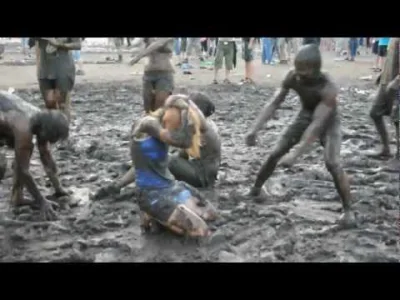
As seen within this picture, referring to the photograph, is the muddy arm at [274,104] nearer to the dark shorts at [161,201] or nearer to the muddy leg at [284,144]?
the muddy leg at [284,144]

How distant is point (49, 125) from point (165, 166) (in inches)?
44.1

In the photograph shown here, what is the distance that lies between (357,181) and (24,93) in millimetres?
8849

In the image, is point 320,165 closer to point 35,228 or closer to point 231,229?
point 231,229

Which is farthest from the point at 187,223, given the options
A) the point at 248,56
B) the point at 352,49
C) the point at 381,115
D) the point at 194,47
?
the point at 352,49

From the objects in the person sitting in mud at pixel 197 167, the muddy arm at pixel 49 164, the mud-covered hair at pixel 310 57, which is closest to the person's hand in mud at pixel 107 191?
the person sitting in mud at pixel 197 167

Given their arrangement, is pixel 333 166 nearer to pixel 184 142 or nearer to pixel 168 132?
pixel 184 142

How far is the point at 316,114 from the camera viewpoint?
5348 mm

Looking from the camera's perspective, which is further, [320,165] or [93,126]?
[93,126]

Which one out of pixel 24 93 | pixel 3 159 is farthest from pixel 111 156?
pixel 24 93

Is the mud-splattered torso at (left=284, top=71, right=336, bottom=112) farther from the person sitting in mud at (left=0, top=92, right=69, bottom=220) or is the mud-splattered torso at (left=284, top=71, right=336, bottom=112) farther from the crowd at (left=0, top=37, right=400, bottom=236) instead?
the person sitting in mud at (left=0, top=92, right=69, bottom=220)

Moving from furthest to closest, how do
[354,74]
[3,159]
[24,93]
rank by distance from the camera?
[354,74] → [24,93] → [3,159]

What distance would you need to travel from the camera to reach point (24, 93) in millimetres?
13477

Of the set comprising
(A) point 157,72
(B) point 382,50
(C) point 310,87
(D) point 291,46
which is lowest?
(D) point 291,46

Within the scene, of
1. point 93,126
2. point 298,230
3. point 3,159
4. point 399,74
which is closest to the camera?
point 298,230
